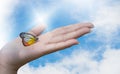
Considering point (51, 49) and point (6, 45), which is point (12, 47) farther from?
point (51, 49)

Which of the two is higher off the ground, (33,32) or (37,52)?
(33,32)

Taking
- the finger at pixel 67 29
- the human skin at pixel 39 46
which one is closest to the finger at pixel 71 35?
the human skin at pixel 39 46

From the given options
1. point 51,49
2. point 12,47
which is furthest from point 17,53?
point 51,49

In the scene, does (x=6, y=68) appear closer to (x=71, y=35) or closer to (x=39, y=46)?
(x=39, y=46)

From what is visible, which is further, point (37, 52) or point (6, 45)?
point (6, 45)

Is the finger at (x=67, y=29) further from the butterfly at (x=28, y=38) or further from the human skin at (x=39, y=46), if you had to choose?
the butterfly at (x=28, y=38)

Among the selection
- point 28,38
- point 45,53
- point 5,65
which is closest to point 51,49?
point 45,53

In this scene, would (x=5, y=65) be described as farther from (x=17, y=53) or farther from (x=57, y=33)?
(x=57, y=33)

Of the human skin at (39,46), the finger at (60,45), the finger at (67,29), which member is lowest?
the finger at (60,45)
